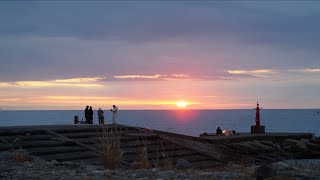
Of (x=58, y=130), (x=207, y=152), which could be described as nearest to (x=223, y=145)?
(x=207, y=152)

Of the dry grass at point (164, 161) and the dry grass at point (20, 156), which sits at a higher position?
the dry grass at point (20, 156)

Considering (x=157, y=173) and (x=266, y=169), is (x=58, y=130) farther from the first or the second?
(x=266, y=169)

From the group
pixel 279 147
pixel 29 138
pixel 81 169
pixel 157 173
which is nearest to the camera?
pixel 157 173

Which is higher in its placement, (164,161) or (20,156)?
(20,156)

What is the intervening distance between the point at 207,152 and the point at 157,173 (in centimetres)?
1126

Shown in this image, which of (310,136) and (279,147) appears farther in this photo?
(310,136)

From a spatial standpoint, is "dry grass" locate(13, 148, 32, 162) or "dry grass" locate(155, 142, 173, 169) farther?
"dry grass" locate(13, 148, 32, 162)

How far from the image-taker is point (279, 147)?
96.3 feet

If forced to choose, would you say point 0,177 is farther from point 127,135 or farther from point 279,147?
point 279,147

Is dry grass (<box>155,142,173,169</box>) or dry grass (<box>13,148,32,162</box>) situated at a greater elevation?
dry grass (<box>13,148,32,162</box>)

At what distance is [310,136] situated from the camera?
34.0m

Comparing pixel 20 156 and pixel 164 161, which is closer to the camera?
pixel 20 156

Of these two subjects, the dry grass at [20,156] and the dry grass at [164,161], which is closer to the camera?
the dry grass at [164,161]

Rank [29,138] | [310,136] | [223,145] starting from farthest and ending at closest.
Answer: [310,136] < [223,145] < [29,138]
